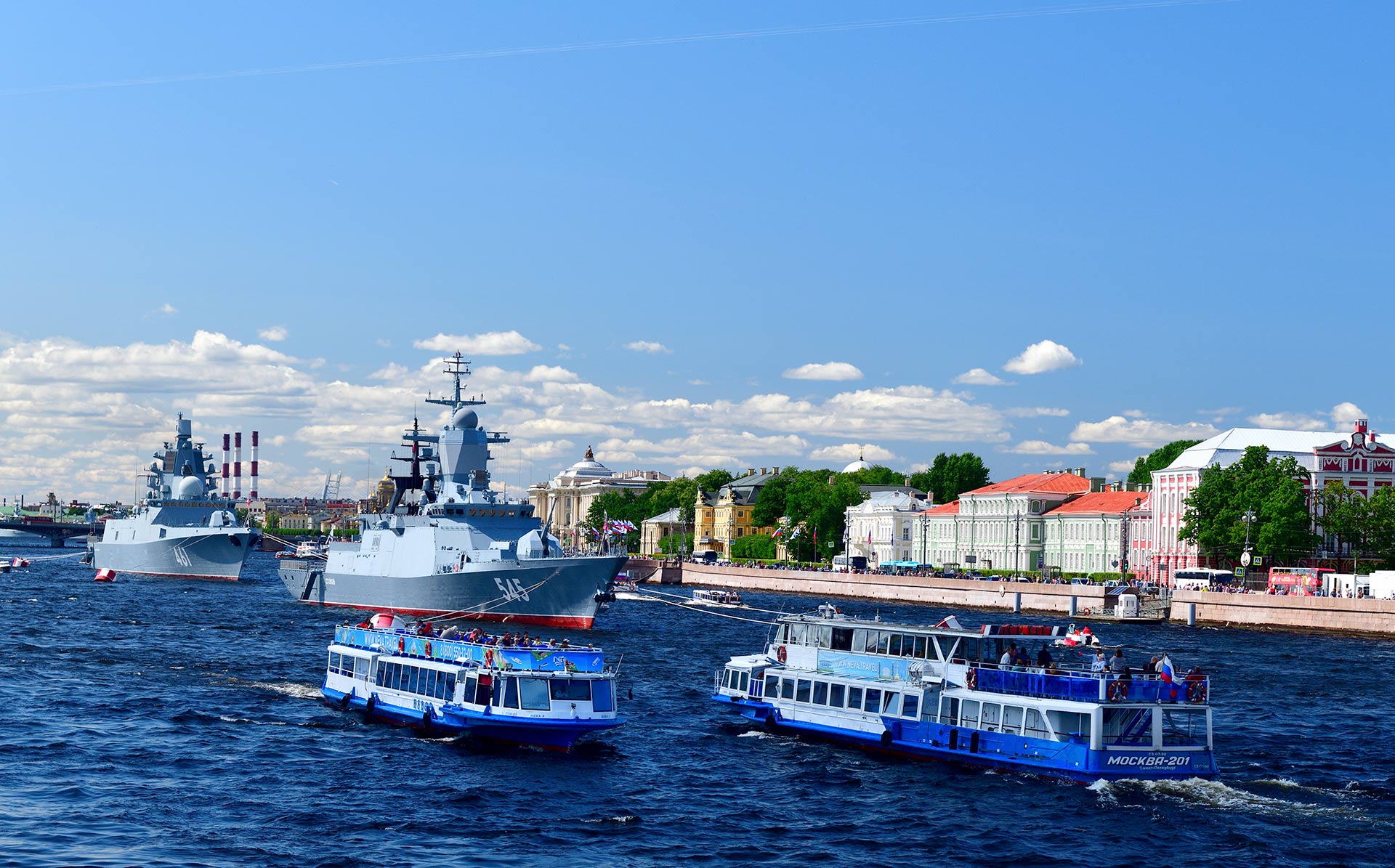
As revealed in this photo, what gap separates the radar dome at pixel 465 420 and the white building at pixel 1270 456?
67035 mm

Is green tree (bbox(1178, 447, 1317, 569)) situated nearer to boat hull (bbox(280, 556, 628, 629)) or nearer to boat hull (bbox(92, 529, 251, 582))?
boat hull (bbox(280, 556, 628, 629))

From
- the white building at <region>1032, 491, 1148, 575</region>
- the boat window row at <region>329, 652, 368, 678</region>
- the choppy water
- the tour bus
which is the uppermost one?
the white building at <region>1032, 491, 1148, 575</region>

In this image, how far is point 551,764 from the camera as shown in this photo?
1700 inches

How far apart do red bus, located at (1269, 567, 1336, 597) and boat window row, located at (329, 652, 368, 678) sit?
244ft

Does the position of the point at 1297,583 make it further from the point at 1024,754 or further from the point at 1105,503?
the point at 1024,754

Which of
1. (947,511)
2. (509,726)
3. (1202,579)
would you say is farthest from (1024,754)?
(947,511)

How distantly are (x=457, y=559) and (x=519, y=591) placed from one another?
25.7 ft

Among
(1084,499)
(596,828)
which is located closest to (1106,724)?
(596,828)

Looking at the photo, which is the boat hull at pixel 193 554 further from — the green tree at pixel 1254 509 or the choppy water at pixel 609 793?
the green tree at pixel 1254 509

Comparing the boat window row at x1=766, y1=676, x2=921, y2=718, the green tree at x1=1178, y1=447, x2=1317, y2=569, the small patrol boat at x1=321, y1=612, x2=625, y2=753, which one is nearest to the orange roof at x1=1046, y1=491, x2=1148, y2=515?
the green tree at x1=1178, y1=447, x2=1317, y2=569

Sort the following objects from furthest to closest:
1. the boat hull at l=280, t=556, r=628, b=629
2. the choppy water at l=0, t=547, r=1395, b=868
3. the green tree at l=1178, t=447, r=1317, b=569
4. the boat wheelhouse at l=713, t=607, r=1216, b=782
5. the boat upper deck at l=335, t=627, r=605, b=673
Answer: the green tree at l=1178, t=447, r=1317, b=569 → the boat hull at l=280, t=556, r=628, b=629 → the boat upper deck at l=335, t=627, r=605, b=673 → the boat wheelhouse at l=713, t=607, r=1216, b=782 → the choppy water at l=0, t=547, r=1395, b=868

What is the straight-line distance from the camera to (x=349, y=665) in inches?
2094

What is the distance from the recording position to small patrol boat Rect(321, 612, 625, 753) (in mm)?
44500

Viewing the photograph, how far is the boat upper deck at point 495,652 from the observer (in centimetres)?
4497
